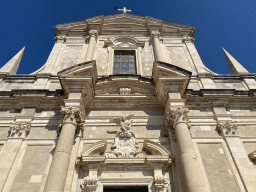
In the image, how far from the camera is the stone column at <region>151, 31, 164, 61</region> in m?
13.8

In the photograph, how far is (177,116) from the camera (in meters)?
9.17

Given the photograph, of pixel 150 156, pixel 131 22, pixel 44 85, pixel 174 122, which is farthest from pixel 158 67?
pixel 131 22

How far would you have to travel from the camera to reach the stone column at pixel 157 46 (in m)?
13.8

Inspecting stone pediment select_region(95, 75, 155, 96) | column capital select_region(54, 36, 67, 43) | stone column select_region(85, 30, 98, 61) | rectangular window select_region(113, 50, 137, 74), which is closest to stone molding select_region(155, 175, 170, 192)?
stone pediment select_region(95, 75, 155, 96)

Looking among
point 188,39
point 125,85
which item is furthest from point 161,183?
point 188,39

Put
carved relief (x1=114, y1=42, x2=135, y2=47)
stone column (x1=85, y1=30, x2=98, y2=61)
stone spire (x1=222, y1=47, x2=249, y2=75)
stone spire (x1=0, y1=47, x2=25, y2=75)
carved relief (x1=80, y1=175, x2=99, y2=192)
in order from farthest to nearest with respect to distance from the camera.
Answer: carved relief (x1=114, y1=42, x2=135, y2=47), stone column (x1=85, y1=30, x2=98, y2=61), stone spire (x1=222, y1=47, x2=249, y2=75), stone spire (x1=0, y1=47, x2=25, y2=75), carved relief (x1=80, y1=175, x2=99, y2=192)

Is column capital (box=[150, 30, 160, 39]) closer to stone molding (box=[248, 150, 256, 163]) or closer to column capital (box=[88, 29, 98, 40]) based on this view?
column capital (box=[88, 29, 98, 40])

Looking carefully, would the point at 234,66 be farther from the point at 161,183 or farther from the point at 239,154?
the point at 161,183

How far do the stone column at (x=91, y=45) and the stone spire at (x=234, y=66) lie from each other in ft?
27.2

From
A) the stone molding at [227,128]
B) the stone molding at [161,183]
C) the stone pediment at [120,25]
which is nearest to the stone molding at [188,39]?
the stone pediment at [120,25]

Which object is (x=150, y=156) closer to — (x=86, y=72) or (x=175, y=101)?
(x=175, y=101)

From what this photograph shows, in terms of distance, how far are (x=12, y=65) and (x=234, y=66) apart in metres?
12.8

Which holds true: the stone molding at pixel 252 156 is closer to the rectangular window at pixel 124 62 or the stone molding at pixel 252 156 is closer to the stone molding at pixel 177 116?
the stone molding at pixel 177 116

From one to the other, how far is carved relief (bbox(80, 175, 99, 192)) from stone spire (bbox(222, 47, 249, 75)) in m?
9.63
